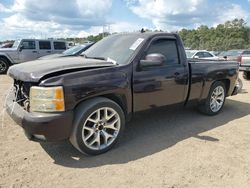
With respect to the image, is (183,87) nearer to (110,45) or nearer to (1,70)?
(110,45)

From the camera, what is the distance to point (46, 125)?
3320 millimetres

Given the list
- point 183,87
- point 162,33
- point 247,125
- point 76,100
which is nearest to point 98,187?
point 76,100

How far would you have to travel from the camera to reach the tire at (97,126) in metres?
3.57

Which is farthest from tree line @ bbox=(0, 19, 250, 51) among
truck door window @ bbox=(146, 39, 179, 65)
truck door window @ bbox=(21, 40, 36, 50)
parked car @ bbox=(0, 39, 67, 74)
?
truck door window @ bbox=(146, 39, 179, 65)

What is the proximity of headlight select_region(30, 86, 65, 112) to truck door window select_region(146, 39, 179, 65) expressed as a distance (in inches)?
74.5

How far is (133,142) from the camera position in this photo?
434cm

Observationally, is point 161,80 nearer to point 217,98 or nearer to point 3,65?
point 217,98

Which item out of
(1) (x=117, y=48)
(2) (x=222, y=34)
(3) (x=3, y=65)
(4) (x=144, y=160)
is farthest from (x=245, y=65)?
(2) (x=222, y=34)

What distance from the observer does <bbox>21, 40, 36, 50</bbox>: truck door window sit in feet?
48.2

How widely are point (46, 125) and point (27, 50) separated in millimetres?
12508

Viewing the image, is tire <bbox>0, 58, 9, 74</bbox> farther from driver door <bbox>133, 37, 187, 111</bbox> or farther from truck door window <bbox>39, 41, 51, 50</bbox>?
driver door <bbox>133, 37, 187, 111</bbox>

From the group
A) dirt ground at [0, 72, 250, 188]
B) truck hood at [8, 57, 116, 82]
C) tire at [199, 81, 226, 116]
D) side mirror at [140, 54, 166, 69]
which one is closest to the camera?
dirt ground at [0, 72, 250, 188]

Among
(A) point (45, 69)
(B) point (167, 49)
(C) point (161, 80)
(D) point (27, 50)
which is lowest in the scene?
(C) point (161, 80)

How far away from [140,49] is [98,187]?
2.26m
